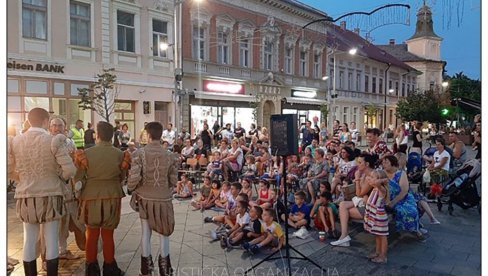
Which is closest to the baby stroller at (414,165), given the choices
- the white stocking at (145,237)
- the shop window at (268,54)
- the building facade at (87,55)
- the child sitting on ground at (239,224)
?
the child sitting on ground at (239,224)

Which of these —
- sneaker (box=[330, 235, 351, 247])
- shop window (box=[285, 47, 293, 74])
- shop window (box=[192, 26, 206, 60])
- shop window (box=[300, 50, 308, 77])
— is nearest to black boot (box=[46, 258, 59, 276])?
sneaker (box=[330, 235, 351, 247])

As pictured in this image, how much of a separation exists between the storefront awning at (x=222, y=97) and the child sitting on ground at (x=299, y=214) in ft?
49.3

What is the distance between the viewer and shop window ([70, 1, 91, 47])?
1538 centimetres

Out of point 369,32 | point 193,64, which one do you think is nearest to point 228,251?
point 369,32

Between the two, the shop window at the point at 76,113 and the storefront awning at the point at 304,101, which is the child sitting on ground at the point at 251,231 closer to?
the shop window at the point at 76,113

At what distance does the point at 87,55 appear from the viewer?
15.7m

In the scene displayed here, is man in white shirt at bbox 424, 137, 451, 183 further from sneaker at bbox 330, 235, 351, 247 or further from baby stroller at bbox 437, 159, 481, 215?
sneaker at bbox 330, 235, 351, 247

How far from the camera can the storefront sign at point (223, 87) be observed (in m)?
21.4

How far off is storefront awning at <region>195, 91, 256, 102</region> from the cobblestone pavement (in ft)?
48.6

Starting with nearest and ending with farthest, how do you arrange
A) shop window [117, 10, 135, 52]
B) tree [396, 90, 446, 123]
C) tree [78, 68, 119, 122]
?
1. tree [78, 68, 119, 122]
2. shop window [117, 10, 135, 52]
3. tree [396, 90, 446, 123]

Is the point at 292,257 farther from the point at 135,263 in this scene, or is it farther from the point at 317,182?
the point at 317,182

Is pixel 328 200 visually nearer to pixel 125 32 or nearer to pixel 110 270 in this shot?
pixel 110 270

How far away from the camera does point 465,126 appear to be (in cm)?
2173

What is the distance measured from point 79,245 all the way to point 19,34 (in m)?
11.2
